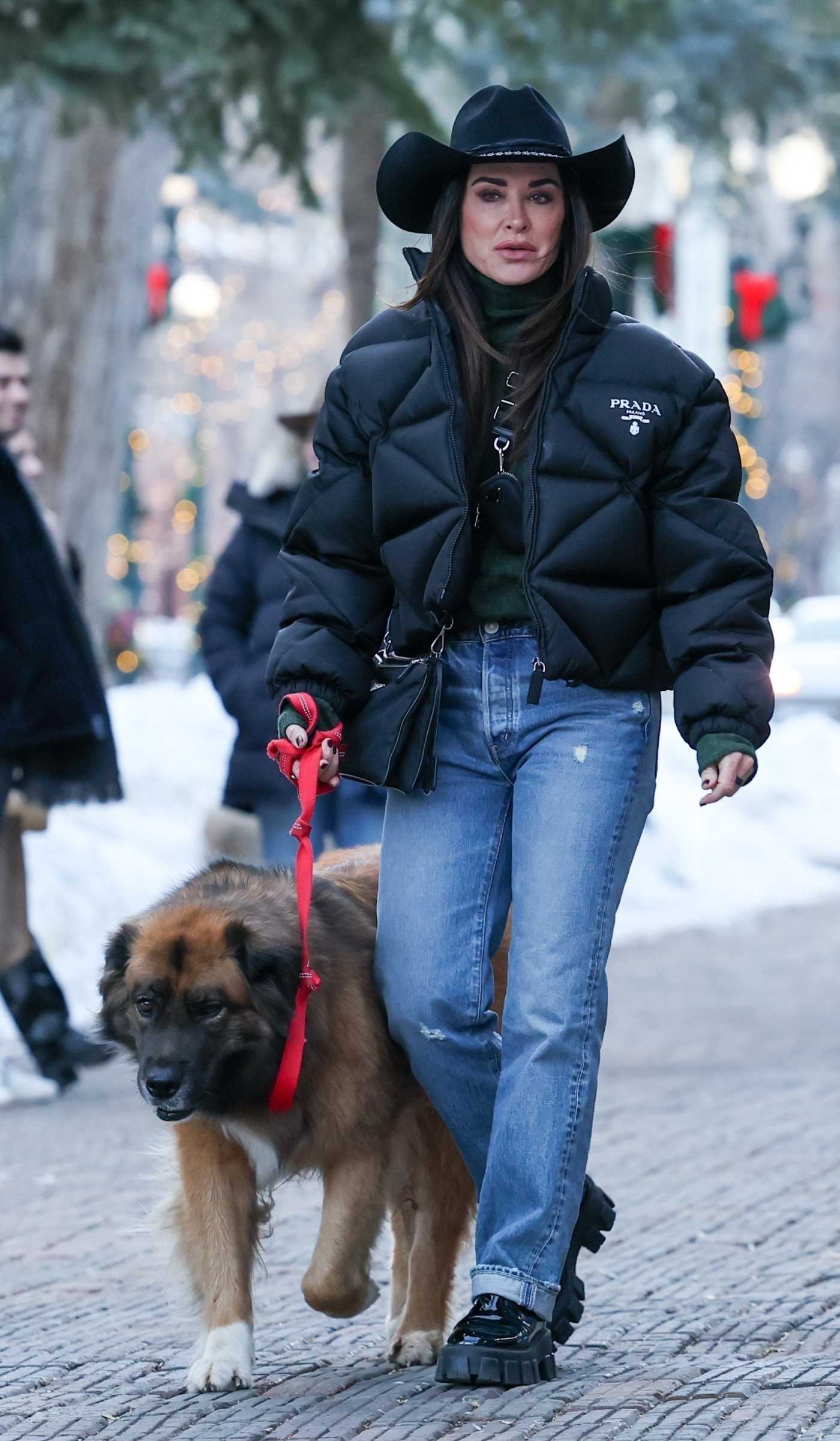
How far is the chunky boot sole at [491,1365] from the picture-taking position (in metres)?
4.14

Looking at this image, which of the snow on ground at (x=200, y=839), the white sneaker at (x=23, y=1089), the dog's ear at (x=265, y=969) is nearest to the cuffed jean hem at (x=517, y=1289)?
the dog's ear at (x=265, y=969)

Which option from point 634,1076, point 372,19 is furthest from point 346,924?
point 372,19

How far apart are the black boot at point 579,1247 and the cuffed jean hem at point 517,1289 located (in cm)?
11

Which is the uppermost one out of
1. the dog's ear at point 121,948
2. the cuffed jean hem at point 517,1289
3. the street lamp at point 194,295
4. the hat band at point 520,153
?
the street lamp at point 194,295

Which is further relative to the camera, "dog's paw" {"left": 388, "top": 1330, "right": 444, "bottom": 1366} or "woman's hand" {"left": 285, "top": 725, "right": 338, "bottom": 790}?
"dog's paw" {"left": 388, "top": 1330, "right": 444, "bottom": 1366}

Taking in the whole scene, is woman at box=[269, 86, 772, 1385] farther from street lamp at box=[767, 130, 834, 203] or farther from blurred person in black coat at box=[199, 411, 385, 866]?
street lamp at box=[767, 130, 834, 203]

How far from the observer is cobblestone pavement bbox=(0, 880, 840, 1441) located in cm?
399

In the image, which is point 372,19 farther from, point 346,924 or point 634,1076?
point 346,924

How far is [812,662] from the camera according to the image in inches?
946

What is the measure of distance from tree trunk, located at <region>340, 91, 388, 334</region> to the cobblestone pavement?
868cm

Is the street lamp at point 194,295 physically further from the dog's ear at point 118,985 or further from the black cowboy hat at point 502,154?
the dog's ear at point 118,985

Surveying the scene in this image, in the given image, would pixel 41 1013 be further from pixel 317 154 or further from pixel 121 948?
pixel 317 154

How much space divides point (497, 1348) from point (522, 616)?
1.27m

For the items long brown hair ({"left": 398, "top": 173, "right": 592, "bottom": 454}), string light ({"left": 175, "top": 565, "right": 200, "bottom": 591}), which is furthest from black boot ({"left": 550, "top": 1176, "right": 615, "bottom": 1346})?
string light ({"left": 175, "top": 565, "right": 200, "bottom": 591})
